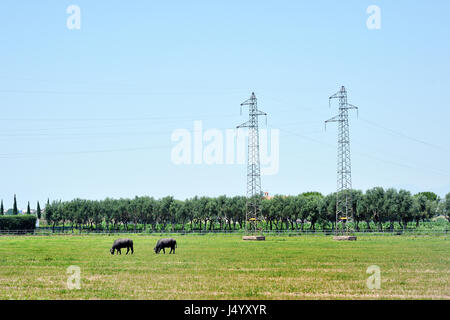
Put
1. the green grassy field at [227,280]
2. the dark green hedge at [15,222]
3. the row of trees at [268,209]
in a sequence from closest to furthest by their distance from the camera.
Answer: the green grassy field at [227,280], the row of trees at [268,209], the dark green hedge at [15,222]

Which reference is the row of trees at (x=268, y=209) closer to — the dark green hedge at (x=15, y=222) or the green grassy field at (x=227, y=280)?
the dark green hedge at (x=15, y=222)

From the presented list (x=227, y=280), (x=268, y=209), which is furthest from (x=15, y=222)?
(x=227, y=280)

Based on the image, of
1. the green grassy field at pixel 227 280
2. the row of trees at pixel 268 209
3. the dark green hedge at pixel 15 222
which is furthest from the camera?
the dark green hedge at pixel 15 222

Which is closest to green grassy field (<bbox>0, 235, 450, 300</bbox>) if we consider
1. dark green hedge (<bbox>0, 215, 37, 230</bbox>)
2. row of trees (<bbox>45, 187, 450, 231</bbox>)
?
row of trees (<bbox>45, 187, 450, 231</bbox>)

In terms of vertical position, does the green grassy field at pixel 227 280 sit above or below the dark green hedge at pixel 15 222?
above

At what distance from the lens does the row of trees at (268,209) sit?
129 metres

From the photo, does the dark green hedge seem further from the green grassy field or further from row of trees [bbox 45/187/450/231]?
the green grassy field

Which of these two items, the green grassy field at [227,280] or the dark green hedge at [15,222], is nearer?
the green grassy field at [227,280]

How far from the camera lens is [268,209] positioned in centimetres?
14588

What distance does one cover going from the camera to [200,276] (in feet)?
98.1

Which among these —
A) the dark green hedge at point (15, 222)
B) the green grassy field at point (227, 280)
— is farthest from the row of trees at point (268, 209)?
the green grassy field at point (227, 280)
